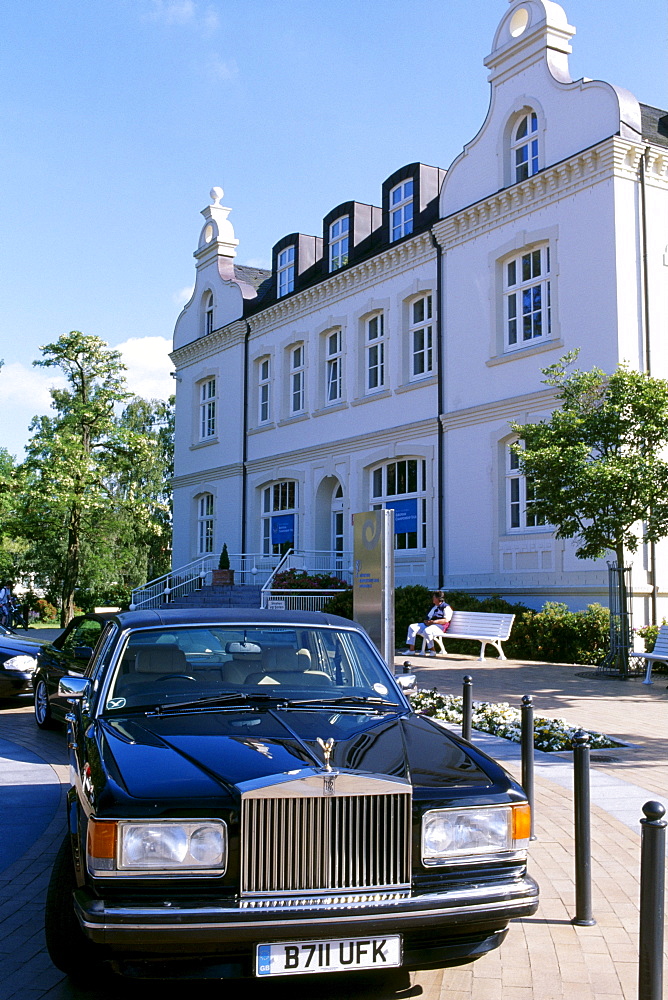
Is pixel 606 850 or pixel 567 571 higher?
pixel 567 571

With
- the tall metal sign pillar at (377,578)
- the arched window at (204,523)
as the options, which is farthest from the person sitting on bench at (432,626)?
the arched window at (204,523)

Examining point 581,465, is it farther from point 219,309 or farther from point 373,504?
point 219,309

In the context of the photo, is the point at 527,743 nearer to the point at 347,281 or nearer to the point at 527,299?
the point at 527,299

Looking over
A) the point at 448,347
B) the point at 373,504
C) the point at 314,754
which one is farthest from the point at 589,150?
the point at 314,754

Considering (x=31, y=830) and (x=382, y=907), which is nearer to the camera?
(x=382, y=907)

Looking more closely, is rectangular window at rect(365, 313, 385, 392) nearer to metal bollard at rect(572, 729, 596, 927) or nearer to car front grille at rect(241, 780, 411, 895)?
metal bollard at rect(572, 729, 596, 927)

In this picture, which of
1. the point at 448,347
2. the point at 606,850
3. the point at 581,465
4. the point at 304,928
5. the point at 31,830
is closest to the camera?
the point at 304,928

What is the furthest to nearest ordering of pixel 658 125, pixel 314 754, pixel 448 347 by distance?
pixel 448 347
pixel 658 125
pixel 314 754

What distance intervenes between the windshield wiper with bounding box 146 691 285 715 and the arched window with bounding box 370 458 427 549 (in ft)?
66.4

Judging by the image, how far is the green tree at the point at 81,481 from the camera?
33.5m

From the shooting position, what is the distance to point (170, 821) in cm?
351

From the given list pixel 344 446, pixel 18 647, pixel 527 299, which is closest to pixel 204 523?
pixel 344 446

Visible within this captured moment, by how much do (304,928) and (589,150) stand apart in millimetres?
19822

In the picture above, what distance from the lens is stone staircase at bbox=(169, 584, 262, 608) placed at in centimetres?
2712
